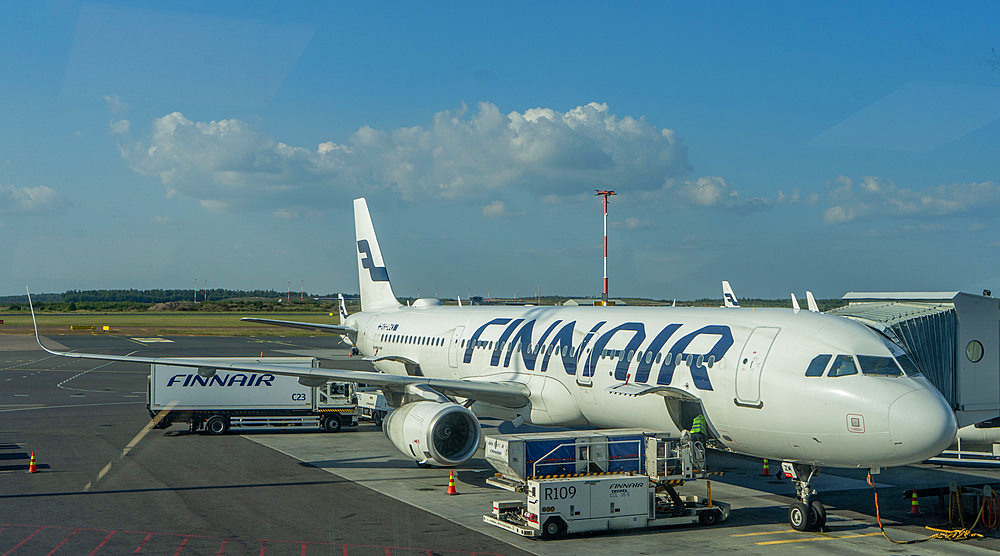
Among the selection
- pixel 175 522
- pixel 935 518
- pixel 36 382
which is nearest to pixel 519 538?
pixel 175 522

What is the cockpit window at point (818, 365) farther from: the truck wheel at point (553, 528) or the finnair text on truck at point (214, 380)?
the finnair text on truck at point (214, 380)

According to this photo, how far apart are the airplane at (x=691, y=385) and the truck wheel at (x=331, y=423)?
568cm

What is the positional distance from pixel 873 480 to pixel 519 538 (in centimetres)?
1262

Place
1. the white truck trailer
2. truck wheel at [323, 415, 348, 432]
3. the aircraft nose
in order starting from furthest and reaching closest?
truck wheel at [323, 415, 348, 432]
the white truck trailer
the aircraft nose

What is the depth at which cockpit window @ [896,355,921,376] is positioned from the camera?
17.6 m

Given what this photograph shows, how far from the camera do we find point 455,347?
31.2 metres

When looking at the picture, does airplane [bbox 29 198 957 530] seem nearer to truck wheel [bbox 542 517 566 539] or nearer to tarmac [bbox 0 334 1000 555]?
tarmac [bbox 0 334 1000 555]

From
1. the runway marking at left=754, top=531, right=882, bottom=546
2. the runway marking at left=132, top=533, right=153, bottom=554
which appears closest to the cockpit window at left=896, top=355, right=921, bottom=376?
the runway marking at left=754, top=531, right=882, bottom=546

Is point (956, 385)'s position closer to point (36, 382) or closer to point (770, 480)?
point (770, 480)

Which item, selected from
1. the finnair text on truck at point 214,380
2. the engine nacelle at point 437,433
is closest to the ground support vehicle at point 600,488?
the engine nacelle at point 437,433

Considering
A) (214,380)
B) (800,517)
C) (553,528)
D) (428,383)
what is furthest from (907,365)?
(214,380)

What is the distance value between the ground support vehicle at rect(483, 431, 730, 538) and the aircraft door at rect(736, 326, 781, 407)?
70.3 inches

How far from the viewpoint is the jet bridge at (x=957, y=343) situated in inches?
908

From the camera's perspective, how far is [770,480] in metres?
25.7
